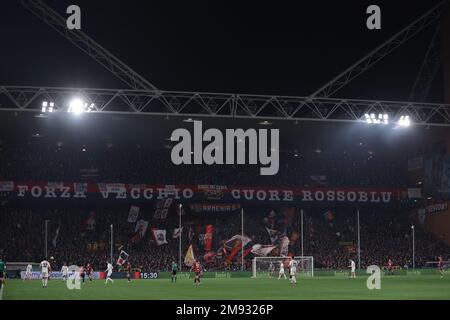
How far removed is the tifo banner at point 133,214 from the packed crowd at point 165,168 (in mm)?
2653

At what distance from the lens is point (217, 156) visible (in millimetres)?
71688

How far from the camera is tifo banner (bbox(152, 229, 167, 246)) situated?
69062mm

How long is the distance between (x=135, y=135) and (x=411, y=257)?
29021mm

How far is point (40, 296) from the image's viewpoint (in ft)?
109

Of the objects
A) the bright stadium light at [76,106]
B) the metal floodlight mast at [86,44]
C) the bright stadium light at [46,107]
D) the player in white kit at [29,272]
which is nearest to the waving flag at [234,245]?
the player in white kit at [29,272]

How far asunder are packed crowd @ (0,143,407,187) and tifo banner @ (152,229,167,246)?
5.05 m

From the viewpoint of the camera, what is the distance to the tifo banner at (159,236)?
2719 inches

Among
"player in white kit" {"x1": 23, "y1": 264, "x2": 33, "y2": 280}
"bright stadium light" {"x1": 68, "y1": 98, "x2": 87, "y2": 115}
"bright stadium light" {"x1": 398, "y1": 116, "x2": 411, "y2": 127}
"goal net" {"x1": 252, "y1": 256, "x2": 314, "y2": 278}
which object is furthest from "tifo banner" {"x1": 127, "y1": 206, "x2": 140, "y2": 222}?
"bright stadium light" {"x1": 398, "y1": 116, "x2": 411, "y2": 127}

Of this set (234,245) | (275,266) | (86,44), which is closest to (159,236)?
(234,245)

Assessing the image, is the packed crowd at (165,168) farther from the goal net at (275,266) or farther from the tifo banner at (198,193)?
the goal net at (275,266)

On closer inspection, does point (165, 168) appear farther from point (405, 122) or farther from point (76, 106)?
point (405, 122)

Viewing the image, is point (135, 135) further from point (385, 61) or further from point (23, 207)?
point (385, 61)

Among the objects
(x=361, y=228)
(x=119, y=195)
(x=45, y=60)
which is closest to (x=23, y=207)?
(x=119, y=195)
